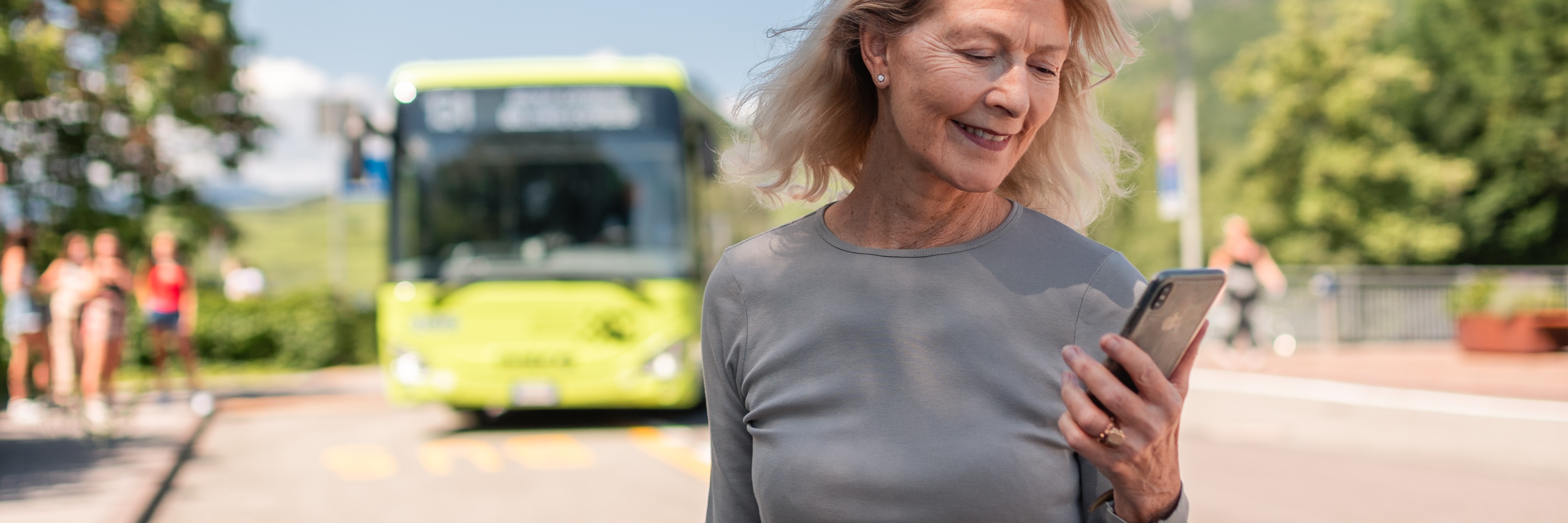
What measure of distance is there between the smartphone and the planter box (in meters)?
18.1

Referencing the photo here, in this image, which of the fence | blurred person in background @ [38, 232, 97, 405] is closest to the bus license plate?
blurred person in background @ [38, 232, 97, 405]

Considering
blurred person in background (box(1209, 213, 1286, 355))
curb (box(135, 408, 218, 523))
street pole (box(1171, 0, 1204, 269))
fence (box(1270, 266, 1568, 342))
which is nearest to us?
curb (box(135, 408, 218, 523))

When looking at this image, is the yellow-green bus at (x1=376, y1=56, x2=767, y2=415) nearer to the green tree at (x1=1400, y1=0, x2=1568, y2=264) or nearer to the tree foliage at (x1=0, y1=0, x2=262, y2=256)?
the tree foliage at (x1=0, y1=0, x2=262, y2=256)

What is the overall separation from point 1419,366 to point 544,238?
442 inches

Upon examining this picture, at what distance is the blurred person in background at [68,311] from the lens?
11.0 m

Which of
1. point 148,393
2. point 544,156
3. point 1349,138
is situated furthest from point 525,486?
point 1349,138

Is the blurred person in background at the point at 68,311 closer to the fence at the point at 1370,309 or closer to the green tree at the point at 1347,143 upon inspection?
the fence at the point at 1370,309

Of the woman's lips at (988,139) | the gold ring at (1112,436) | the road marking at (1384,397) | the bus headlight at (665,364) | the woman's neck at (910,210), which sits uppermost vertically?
the woman's lips at (988,139)

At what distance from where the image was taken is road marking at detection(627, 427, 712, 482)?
8539 millimetres

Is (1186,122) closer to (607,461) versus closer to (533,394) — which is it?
(533,394)

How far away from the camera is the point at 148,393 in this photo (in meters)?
15.7

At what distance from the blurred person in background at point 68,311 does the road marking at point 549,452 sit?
12.2 feet

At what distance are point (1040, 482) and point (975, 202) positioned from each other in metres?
0.39

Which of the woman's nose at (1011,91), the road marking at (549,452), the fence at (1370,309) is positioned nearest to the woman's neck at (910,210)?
the woman's nose at (1011,91)
